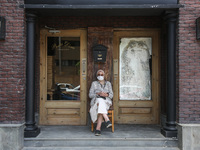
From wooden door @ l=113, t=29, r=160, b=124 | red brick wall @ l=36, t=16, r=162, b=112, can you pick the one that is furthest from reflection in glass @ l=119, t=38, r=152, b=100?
red brick wall @ l=36, t=16, r=162, b=112

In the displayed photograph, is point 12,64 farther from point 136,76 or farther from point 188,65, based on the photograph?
point 188,65

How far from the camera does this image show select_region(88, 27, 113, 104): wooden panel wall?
6.33m

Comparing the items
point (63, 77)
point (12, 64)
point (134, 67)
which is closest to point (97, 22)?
point (134, 67)

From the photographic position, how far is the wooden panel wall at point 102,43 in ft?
20.8

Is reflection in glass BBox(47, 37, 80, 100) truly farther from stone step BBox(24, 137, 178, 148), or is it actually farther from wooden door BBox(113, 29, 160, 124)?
stone step BBox(24, 137, 178, 148)

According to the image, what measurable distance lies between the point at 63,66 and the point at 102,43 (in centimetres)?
134

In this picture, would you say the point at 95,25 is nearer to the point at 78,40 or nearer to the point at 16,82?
the point at 78,40

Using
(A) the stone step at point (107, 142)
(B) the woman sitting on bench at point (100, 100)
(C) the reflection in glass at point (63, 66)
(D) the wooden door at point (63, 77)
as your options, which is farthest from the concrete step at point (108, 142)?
(C) the reflection in glass at point (63, 66)

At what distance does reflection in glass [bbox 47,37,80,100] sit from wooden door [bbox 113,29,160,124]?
1142 millimetres

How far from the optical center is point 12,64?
4.98 meters

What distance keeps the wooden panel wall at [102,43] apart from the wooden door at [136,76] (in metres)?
0.30

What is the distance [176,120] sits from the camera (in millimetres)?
5203

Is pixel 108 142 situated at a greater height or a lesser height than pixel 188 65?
lesser

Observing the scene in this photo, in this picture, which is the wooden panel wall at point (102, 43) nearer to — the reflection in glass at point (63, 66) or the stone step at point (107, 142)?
the reflection in glass at point (63, 66)
